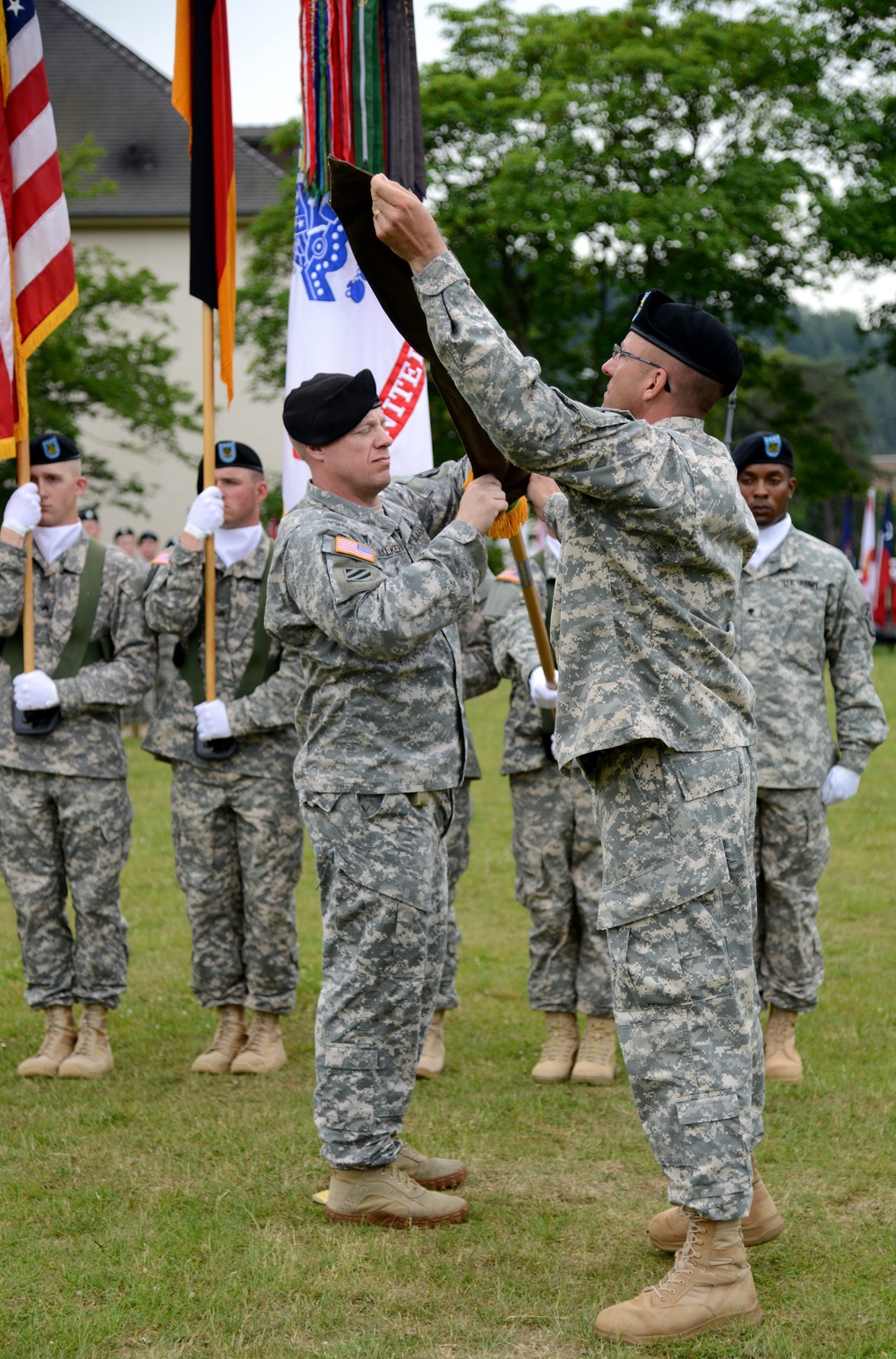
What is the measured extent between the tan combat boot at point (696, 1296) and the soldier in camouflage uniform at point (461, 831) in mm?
2128

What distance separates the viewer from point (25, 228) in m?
5.96

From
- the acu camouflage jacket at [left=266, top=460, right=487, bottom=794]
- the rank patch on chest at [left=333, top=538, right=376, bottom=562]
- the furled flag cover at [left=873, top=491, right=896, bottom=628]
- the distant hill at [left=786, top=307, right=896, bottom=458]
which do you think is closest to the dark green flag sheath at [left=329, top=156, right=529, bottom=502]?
the acu camouflage jacket at [left=266, top=460, right=487, bottom=794]

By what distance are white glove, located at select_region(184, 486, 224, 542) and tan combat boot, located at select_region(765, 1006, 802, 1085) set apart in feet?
9.76

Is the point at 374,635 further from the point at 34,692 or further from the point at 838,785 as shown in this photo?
the point at 838,785

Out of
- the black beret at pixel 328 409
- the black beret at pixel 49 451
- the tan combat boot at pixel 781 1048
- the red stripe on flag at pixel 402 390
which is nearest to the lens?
the black beret at pixel 328 409

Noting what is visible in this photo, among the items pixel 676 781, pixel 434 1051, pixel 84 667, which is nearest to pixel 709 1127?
pixel 676 781

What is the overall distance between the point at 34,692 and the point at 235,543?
3.40 ft

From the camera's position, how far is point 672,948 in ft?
11.6

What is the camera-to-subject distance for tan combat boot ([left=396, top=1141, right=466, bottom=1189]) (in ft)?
14.8

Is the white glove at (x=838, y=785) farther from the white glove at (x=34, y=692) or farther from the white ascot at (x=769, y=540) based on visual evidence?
the white glove at (x=34, y=692)

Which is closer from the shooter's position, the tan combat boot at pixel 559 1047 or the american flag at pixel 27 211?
the tan combat boot at pixel 559 1047

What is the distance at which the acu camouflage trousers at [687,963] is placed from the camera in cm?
348

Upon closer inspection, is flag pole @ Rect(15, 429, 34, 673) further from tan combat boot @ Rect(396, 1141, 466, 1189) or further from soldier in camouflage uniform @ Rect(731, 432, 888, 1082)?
soldier in camouflage uniform @ Rect(731, 432, 888, 1082)

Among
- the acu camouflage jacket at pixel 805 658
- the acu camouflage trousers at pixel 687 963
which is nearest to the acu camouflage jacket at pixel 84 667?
the acu camouflage jacket at pixel 805 658
